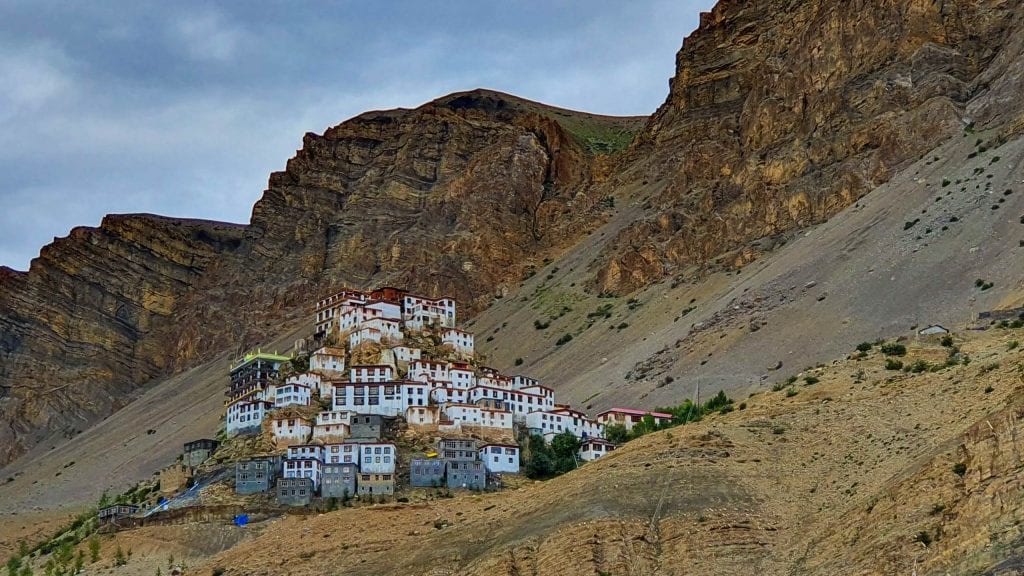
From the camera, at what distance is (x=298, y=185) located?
652 ft

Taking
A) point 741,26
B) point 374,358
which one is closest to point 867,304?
point 374,358

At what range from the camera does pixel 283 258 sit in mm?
186000

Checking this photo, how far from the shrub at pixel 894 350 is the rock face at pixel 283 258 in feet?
257

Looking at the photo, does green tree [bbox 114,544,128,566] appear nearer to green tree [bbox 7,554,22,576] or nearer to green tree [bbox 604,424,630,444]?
green tree [bbox 7,554,22,576]

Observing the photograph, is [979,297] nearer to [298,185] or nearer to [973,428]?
[973,428]

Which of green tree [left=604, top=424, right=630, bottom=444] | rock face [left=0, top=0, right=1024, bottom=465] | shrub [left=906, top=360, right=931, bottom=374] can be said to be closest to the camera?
shrub [left=906, top=360, right=931, bottom=374]

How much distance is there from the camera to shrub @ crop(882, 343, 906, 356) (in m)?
78.2

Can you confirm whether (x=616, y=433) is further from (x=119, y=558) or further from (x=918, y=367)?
(x=119, y=558)

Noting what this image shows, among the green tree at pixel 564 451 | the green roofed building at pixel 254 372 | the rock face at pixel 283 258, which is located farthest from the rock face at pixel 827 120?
the green tree at pixel 564 451

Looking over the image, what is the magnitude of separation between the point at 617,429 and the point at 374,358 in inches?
659

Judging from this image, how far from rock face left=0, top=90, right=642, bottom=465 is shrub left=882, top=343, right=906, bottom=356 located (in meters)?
78.2

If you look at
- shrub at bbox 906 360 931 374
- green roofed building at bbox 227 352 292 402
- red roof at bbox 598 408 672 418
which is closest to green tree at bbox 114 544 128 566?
green roofed building at bbox 227 352 292 402

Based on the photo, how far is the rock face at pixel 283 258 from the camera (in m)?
168

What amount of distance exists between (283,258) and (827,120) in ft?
247
